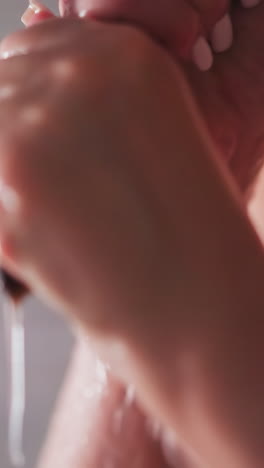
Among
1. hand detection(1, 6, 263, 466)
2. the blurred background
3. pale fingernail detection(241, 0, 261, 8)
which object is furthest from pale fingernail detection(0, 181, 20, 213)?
the blurred background

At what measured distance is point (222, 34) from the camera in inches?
8.4

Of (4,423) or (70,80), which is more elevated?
(70,80)

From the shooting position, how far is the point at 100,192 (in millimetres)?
153

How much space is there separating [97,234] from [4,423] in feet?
1.40

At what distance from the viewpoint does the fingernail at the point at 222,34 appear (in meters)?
0.21

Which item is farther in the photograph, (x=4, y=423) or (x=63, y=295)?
(x=4, y=423)

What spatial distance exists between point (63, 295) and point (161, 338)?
26 mm

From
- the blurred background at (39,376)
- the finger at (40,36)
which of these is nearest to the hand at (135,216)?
the finger at (40,36)

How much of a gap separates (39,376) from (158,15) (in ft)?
1.31

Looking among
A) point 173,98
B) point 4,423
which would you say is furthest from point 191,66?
point 4,423

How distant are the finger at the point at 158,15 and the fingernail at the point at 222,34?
2cm

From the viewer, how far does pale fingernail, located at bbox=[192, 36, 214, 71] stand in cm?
20

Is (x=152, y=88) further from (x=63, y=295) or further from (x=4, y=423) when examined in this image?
(x=4, y=423)

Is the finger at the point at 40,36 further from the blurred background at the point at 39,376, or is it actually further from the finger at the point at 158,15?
the blurred background at the point at 39,376
